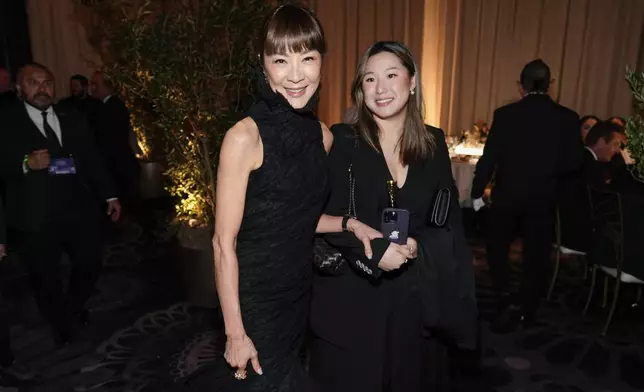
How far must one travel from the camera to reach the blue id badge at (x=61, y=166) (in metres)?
3.11

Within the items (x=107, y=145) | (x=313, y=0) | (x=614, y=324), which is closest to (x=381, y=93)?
(x=614, y=324)

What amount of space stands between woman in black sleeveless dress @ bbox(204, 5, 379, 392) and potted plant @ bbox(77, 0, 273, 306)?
1.65 m

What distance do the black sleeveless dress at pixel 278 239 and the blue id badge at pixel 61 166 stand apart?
1.85 metres

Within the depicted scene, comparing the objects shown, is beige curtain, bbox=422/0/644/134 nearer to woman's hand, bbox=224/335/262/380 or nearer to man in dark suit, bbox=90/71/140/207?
man in dark suit, bbox=90/71/140/207

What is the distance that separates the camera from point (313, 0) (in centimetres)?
834

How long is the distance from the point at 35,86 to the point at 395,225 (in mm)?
2413

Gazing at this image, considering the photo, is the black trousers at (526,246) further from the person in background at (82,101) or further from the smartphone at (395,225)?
the person in background at (82,101)

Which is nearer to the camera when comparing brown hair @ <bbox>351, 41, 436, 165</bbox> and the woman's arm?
the woman's arm

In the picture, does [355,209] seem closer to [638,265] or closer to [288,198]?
[288,198]

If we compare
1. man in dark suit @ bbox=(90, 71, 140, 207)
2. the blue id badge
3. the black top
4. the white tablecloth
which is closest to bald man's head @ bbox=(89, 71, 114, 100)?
man in dark suit @ bbox=(90, 71, 140, 207)

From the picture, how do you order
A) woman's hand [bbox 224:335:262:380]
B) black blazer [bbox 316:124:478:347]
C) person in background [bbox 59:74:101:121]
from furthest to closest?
person in background [bbox 59:74:101:121], black blazer [bbox 316:124:478:347], woman's hand [bbox 224:335:262:380]

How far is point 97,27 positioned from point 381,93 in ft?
23.3

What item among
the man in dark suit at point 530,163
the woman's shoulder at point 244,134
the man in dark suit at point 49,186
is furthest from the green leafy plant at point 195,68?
the woman's shoulder at point 244,134

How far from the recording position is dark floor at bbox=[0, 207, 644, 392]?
304 centimetres
